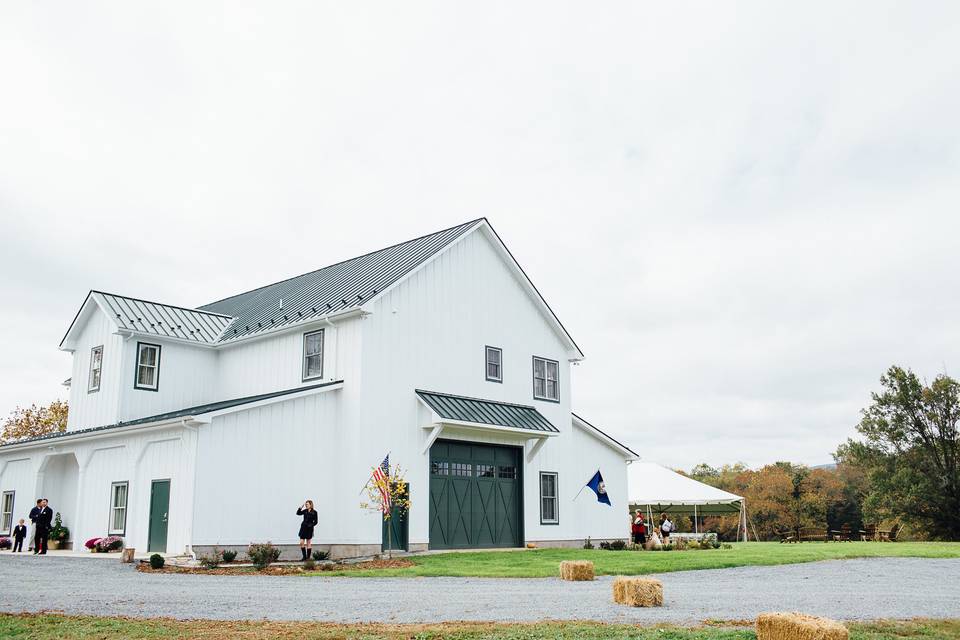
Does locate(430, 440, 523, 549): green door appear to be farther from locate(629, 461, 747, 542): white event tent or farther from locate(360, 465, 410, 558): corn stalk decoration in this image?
locate(629, 461, 747, 542): white event tent

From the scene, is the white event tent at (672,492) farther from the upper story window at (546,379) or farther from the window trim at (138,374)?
the window trim at (138,374)

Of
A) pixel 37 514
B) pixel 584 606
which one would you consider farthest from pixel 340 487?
pixel 584 606

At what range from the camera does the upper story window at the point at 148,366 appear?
27.1m

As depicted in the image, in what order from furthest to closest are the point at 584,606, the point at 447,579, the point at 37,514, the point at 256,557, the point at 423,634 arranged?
1. the point at 37,514
2. the point at 256,557
3. the point at 447,579
4. the point at 584,606
5. the point at 423,634

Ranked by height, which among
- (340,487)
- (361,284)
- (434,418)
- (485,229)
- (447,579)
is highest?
(485,229)

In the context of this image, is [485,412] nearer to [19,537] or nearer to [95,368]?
[95,368]

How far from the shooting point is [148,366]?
27359mm

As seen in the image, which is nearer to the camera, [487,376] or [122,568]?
[122,568]

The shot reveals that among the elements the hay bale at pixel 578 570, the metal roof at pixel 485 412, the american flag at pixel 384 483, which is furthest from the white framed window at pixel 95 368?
the hay bale at pixel 578 570

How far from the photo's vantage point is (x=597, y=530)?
1192 inches

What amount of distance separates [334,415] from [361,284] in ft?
15.2

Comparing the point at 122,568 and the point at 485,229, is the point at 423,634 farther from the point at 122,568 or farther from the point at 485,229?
the point at 485,229

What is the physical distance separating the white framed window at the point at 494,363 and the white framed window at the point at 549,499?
359 cm

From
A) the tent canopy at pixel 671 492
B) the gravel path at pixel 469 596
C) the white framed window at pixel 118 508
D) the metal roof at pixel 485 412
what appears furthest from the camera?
the tent canopy at pixel 671 492
